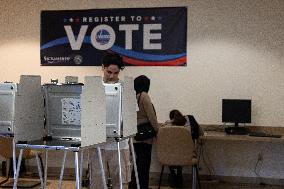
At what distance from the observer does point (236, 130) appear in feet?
18.4

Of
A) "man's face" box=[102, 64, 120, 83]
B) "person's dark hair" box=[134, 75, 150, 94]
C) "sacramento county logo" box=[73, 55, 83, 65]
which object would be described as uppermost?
"sacramento county logo" box=[73, 55, 83, 65]

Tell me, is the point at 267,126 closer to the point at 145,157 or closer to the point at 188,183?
the point at 188,183

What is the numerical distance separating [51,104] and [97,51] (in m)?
3.07

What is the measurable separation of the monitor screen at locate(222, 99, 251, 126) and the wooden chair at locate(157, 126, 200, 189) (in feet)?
3.54

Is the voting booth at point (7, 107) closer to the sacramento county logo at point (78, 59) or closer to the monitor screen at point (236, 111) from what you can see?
the sacramento county logo at point (78, 59)

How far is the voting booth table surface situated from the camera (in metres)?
2.97

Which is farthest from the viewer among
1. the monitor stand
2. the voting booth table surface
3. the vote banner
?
the vote banner

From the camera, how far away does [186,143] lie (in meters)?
4.80

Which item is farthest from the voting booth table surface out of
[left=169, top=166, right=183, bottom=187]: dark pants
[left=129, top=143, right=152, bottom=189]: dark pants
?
[left=169, top=166, right=183, bottom=187]: dark pants

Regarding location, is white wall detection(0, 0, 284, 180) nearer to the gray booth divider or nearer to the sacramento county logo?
the sacramento county logo

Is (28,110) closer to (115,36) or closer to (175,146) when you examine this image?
(175,146)

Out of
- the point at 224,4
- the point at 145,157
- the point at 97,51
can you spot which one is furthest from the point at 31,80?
the point at 224,4

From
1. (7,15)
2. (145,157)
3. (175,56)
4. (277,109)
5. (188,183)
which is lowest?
(188,183)

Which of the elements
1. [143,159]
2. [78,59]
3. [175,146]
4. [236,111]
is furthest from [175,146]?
[78,59]
